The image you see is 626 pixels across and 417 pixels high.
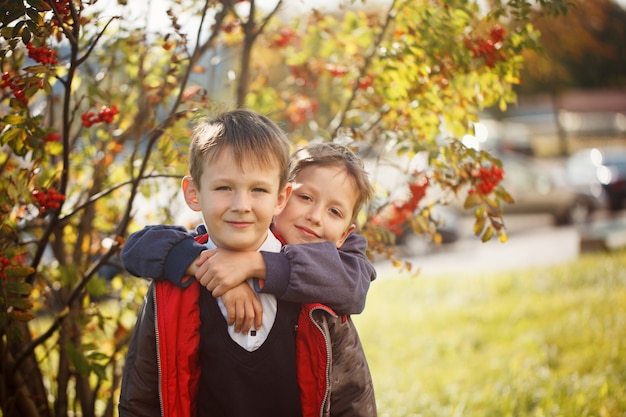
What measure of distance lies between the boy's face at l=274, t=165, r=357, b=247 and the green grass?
1899 millimetres

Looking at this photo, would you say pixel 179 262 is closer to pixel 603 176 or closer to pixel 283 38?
pixel 283 38

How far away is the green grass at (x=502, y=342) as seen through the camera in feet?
14.5

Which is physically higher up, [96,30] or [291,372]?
[96,30]

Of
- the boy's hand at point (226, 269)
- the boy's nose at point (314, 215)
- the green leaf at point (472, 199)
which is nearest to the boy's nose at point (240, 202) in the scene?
the boy's hand at point (226, 269)

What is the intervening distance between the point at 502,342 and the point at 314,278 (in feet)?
14.1

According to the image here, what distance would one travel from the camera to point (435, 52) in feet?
10.3

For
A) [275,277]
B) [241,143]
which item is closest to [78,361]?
[275,277]

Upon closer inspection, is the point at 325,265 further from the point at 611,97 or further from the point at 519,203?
the point at 611,97

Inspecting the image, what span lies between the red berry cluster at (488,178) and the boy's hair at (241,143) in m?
1.18

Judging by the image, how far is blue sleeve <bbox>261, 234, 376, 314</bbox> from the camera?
203cm

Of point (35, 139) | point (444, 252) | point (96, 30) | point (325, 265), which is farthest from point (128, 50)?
point (444, 252)

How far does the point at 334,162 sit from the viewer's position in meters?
2.33

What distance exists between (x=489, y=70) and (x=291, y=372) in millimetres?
1781

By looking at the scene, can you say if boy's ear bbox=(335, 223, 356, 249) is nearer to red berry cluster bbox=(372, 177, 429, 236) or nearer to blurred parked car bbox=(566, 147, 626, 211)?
red berry cluster bbox=(372, 177, 429, 236)
